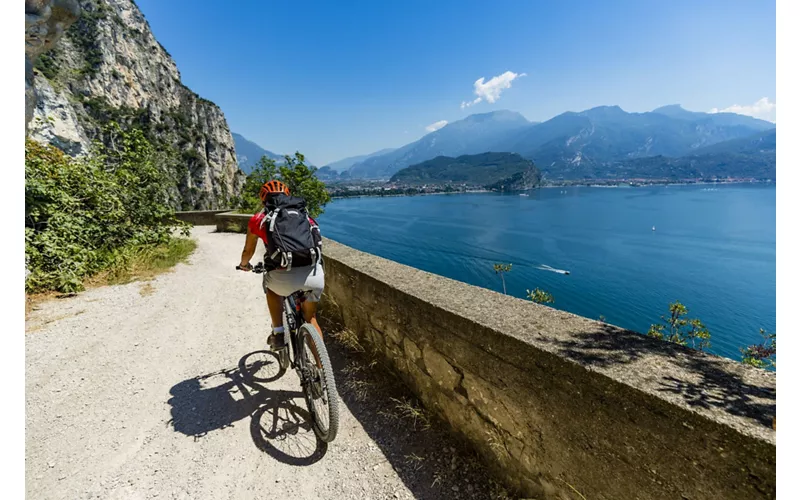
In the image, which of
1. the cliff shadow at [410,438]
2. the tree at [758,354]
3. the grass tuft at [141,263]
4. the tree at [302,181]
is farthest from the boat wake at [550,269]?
the cliff shadow at [410,438]

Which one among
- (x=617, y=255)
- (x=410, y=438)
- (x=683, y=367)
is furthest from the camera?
(x=617, y=255)

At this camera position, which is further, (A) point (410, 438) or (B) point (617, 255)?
(B) point (617, 255)

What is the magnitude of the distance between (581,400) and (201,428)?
3122 mm

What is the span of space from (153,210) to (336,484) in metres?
8.92

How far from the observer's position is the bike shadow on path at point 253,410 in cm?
294

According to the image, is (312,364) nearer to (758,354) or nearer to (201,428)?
(201,428)

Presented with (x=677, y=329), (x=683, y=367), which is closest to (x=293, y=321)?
(x=683, y=367)

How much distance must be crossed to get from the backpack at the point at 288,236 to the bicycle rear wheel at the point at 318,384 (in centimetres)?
62

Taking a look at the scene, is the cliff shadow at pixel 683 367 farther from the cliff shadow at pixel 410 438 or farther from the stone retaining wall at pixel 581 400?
the cliff shadow at pixel 410 438

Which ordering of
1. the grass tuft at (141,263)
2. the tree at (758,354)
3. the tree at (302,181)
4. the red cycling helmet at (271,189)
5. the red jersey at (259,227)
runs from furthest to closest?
the tree at (302,181) < the tree at (758,354) < the grass tuft at (141,263) < the red cycling helmet at (271,189) < the red jersey at (259,227)

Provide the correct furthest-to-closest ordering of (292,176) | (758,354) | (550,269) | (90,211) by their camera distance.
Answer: (550,269)
(292,176)
(758,354)
(90,211)

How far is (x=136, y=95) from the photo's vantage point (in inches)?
2790

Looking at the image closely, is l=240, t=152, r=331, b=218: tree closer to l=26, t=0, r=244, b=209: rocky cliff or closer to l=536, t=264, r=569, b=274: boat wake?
l=26, t=0, r=244, b=209: rocky cliff
